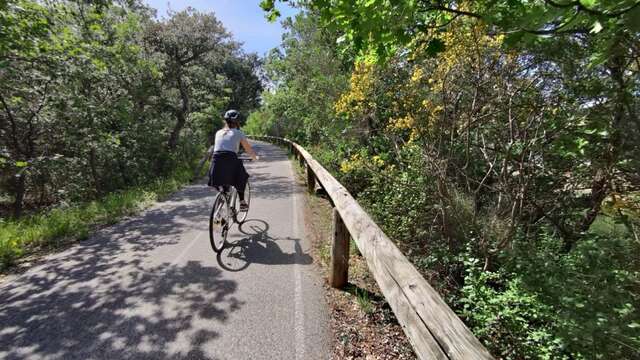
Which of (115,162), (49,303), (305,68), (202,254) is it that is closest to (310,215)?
(202,254)

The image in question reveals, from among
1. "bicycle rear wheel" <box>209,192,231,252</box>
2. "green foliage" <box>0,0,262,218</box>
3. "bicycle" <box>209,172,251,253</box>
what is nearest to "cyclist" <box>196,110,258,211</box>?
"bicycle" <box>209,172,251,253</box>

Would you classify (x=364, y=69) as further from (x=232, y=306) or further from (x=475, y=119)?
(x=232, y=306)

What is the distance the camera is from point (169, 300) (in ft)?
12.6

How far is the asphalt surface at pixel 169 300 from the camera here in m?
3.04

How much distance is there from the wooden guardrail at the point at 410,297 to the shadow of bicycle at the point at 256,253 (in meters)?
1.21

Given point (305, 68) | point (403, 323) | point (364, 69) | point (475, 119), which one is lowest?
point (403, 323)

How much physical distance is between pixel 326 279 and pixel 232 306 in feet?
4.25

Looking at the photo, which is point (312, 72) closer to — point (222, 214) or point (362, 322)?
point (222, 214)

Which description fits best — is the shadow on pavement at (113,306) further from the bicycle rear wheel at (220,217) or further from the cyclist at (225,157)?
the cyclist at (225,157)

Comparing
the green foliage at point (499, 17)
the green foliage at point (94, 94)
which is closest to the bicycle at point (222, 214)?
the green foliage at point (499, 17)

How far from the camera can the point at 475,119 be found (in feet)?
15.2

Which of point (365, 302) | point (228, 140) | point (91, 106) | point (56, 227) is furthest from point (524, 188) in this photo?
point (91, 106)

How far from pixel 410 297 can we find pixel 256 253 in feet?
11.4

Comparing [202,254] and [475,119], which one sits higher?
[475,119]
